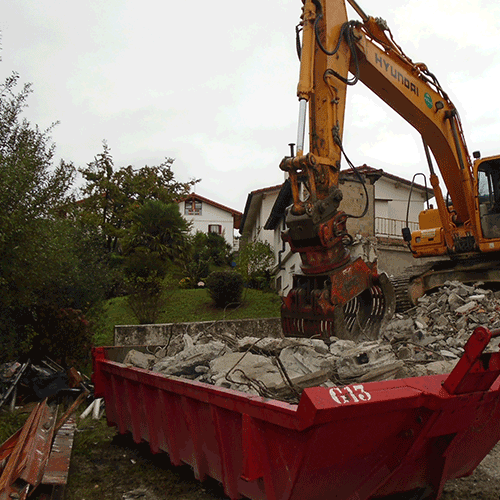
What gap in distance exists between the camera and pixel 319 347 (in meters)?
4.53

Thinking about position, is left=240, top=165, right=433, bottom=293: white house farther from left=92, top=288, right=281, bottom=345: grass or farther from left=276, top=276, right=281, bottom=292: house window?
left=92, top=288, right=281, bottom=345: grass

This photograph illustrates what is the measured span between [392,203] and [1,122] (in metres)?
23.1

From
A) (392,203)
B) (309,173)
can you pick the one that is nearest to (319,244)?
(309,173)

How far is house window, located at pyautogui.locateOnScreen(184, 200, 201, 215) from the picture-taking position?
156 ft

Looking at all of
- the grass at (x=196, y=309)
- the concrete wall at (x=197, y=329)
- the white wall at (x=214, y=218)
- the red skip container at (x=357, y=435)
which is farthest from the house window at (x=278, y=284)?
the white wall at (x=214, y=218)

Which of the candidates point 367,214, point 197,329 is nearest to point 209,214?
point 367,214

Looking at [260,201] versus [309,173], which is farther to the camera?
[260,201]

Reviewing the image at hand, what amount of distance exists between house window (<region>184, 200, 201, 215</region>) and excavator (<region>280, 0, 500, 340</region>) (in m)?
38.4

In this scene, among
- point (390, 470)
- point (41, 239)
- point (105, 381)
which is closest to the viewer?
point (390, 470)

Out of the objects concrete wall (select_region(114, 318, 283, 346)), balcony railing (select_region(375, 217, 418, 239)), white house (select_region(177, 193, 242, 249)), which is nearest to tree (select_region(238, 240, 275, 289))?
balcony railing (select_region(375, 217, 418, 239))

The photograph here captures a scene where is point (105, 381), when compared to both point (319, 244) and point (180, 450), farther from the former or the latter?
point (319, 244)

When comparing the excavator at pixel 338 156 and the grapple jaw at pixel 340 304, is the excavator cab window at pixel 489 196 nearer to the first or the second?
the excavator at pixel 338 156

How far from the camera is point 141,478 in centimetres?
453

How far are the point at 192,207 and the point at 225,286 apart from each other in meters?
29.8
